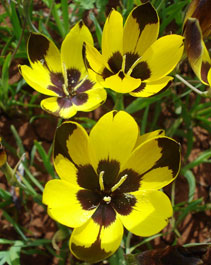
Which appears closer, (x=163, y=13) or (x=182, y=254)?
(x=182, y=254)

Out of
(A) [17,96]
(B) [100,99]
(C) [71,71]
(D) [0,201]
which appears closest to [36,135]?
(A) [17,96]

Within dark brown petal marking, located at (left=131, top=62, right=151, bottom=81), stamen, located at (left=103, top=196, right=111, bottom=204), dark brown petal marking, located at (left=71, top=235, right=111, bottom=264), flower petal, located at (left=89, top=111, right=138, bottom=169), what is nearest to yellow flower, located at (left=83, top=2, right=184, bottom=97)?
dark brown petal marking, located at (left=131, top=62, right=151, bottom=81)

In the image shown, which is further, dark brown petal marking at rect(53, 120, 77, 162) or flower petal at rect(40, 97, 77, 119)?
flower petal at rect(40, 97, 77, 119)

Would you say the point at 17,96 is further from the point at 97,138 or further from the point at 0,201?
the point at 97,138

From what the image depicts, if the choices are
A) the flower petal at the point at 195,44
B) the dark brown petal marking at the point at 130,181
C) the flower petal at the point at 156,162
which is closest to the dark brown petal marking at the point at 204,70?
the flower petal at the point at 195,44

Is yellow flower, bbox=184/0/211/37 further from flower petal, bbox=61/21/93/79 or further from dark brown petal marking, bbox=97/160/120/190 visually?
dark brown petal marking, bbox=97/160/120/190

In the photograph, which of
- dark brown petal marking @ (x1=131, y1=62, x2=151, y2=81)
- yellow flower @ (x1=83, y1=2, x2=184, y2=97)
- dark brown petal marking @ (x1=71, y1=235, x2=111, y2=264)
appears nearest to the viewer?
dark brown petal marking @ (x1=71, y1=235, x2=111, y2=264)

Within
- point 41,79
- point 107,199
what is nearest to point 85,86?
point 41,79
